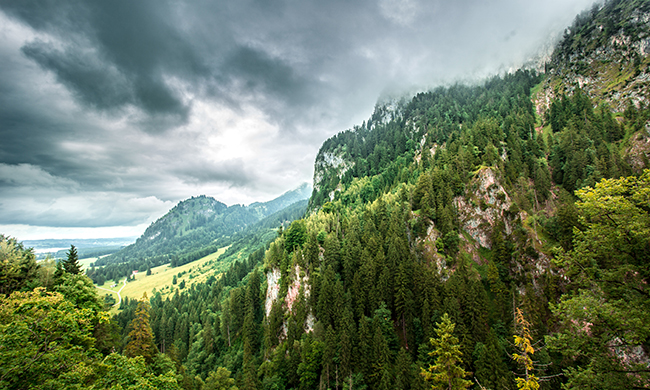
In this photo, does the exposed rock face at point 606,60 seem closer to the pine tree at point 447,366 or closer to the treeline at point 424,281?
the treeline at point 424,281

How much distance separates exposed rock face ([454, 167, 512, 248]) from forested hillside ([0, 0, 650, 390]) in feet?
1.09

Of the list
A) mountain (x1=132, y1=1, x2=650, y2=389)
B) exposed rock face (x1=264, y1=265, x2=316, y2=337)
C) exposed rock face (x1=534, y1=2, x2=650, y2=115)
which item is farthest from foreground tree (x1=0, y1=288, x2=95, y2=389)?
exposed rock face (x1=534, y1=2, x2=650, y2=115)

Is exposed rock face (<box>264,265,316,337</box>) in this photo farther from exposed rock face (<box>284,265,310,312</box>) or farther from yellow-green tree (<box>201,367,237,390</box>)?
yellow-green tree (<box>201,367,237,390</box>)

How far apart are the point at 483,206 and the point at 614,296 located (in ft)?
184

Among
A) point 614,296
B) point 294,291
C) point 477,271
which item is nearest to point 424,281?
point 477,271

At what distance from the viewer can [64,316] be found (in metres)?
16.0

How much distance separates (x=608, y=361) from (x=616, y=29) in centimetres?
17383

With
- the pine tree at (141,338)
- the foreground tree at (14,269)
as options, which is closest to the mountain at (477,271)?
the pine tree at (141,338)

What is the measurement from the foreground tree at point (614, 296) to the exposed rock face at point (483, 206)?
52204 mm

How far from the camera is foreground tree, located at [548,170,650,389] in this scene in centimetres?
1159

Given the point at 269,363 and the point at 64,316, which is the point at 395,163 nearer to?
the point at 269,363

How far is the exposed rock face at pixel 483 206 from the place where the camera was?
200 feet

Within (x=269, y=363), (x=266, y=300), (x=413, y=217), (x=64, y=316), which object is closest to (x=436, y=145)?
(x=413, y=217)

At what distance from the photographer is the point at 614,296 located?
536 inches
